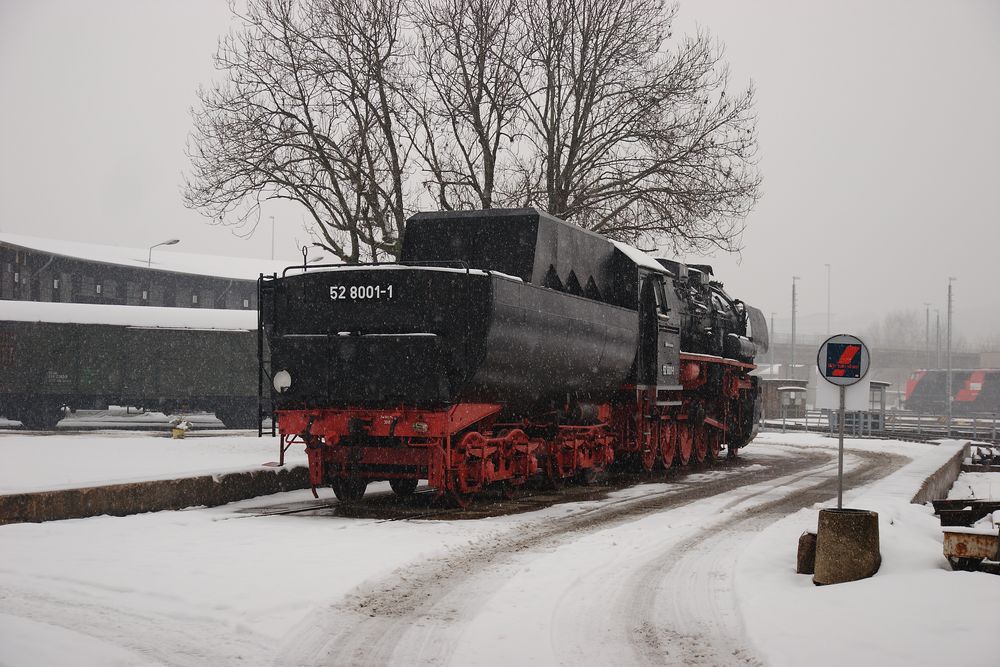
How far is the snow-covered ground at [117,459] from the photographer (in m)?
11.8

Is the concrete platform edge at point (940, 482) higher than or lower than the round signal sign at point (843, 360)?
lower

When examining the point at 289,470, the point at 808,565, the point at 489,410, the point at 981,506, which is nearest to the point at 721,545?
the point at 808,565

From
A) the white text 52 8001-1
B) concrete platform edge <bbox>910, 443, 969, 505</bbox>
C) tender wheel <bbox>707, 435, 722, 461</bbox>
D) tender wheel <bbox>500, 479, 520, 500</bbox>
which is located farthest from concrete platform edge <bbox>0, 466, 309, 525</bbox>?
tender wheel <bbox>707, 435, 722, 461</bbox>

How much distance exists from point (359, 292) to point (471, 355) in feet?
4.87

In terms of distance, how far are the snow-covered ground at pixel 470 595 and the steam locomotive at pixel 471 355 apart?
3.51 ft

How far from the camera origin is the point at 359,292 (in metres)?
10.8

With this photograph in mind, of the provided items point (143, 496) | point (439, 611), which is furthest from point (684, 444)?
point (439, 611)

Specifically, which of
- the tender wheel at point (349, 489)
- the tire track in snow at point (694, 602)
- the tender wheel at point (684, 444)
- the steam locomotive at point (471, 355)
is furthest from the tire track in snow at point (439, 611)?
the tender wheel at point (684, 444)

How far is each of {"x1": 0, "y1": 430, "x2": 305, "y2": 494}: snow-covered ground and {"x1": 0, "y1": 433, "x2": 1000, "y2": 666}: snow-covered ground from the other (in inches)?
57.5

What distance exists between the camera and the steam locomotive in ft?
34.4

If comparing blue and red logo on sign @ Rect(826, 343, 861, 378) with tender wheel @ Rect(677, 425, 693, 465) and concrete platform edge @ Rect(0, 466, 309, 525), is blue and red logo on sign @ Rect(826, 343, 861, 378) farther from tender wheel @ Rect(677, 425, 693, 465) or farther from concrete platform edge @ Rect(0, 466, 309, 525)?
tender wheel @ Rect(677, 425, 693, 465)

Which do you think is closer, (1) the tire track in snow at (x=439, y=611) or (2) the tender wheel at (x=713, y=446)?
(1) the tire track in snow at (x=439, y=611)

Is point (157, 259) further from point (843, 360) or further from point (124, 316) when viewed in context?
point (843, 360)

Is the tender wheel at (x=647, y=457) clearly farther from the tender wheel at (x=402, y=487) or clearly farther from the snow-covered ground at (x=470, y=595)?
the snow-covered ground at (x=470, y=595)
